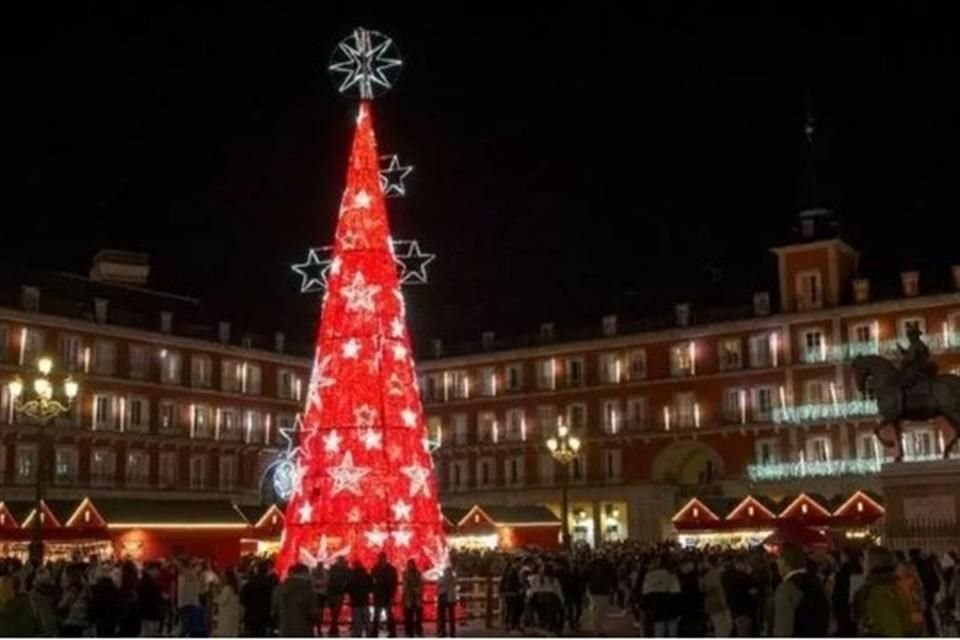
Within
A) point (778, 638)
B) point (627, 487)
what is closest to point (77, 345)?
point (627, 487)

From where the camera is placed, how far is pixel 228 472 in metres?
65.8

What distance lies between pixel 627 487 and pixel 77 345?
91.2ft

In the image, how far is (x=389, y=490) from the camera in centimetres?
2244

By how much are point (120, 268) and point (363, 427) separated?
4876 centimetres

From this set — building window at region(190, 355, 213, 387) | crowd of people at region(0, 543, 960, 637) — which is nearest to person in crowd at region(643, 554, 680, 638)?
crowd of people at region(0, 543, 960, 637)

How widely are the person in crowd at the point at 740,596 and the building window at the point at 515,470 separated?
5030 centimetres

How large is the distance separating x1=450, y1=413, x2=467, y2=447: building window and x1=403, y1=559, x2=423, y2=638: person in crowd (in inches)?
1973

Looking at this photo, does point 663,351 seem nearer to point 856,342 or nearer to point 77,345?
point 856,342

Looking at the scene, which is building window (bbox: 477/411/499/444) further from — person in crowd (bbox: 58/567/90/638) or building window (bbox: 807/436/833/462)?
person in crowd (bbox: 58/567/90/638)

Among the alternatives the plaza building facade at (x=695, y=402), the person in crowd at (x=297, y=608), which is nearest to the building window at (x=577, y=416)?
the plaza building facade at (x=695, y=402)

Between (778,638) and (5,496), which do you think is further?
(5,496)

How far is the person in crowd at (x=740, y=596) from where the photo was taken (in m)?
17.5

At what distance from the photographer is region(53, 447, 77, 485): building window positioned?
5600 cm

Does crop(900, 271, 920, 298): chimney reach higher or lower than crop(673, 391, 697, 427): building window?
higher
